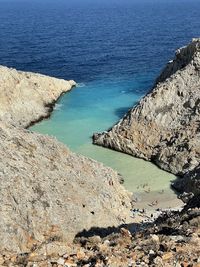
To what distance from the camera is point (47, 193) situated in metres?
29.5

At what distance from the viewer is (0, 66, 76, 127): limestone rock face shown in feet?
210

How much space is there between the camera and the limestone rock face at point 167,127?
48.8 m

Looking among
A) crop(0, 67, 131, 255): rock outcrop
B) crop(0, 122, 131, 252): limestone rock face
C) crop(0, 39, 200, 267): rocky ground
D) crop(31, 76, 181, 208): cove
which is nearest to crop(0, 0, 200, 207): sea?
crop(31, 76, 181, 208): cove

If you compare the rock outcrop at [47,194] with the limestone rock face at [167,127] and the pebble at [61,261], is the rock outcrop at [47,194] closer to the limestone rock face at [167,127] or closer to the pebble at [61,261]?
the pebble at [61,261]

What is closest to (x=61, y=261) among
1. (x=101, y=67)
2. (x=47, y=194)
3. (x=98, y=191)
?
(x=47, y=194)

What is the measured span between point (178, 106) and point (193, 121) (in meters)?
3.42

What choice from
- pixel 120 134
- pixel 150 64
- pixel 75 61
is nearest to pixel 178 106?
pixel 120 134

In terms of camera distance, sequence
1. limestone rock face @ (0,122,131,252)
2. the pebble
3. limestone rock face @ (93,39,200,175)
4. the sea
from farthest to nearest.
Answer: the sea, limestone rock face @ (93,39,200,175), limestone rock face @ (0,122,131,252), the pebble

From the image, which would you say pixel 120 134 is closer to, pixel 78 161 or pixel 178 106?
pixel 178 106

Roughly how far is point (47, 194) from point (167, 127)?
25610 mm

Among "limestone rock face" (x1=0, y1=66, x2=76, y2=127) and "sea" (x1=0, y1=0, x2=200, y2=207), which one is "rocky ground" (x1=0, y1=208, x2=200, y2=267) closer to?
"sea" (x1=0, y1=0, x2=200, y2=207)

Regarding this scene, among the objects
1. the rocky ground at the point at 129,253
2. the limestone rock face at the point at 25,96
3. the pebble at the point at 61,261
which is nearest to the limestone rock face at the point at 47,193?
the rocky ground at the point at 129,253

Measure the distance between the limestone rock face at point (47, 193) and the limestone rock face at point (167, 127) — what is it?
41.0 feet

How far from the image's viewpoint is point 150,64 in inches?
3903
